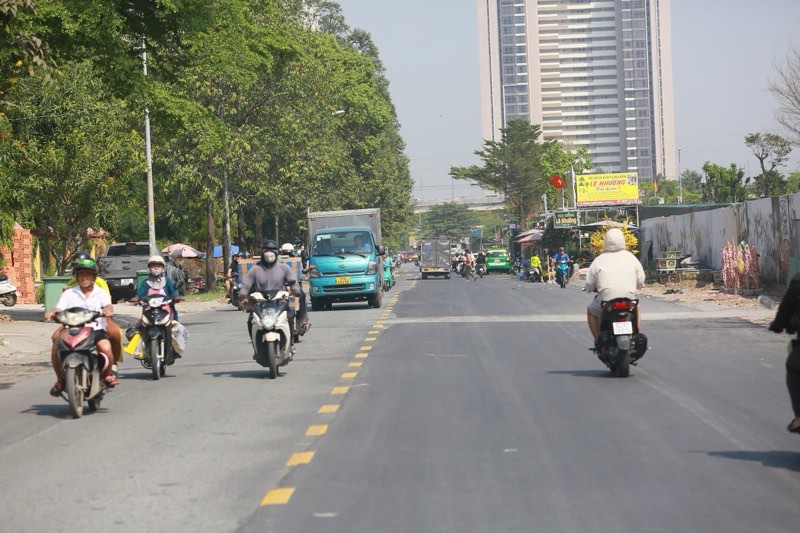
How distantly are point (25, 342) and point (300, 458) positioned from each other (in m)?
16.3

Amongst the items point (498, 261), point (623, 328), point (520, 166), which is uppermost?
point (520, 166)

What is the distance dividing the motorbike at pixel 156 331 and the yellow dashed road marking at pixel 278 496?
328 inches

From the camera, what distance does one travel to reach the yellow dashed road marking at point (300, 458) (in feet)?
28.9

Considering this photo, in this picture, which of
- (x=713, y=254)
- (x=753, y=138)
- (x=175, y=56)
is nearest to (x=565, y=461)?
(x=175, y=56)

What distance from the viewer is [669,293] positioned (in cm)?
4047

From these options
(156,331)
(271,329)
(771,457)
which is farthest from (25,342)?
(771,457)

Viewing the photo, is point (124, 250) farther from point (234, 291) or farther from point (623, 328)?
point (623, 328)

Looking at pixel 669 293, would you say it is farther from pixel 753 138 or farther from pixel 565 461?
pixel 753 138

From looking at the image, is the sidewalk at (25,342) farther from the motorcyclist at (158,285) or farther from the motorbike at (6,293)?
the motorbike at (6,293)

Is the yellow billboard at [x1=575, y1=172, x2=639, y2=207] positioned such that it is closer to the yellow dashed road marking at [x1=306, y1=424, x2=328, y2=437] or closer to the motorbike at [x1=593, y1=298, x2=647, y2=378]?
the motorbike at [x1=593, y1=298, x2=647, y2=378]

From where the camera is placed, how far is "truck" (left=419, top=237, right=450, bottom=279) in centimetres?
8469

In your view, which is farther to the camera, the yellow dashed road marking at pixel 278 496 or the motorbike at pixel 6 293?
the motorbike at pixel 6 293

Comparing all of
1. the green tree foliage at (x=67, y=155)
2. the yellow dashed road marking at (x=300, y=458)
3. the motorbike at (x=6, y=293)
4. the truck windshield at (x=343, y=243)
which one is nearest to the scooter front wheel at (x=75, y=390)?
the yellow dashed road marking at (x=300, y=458)

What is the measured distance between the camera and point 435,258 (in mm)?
85312
